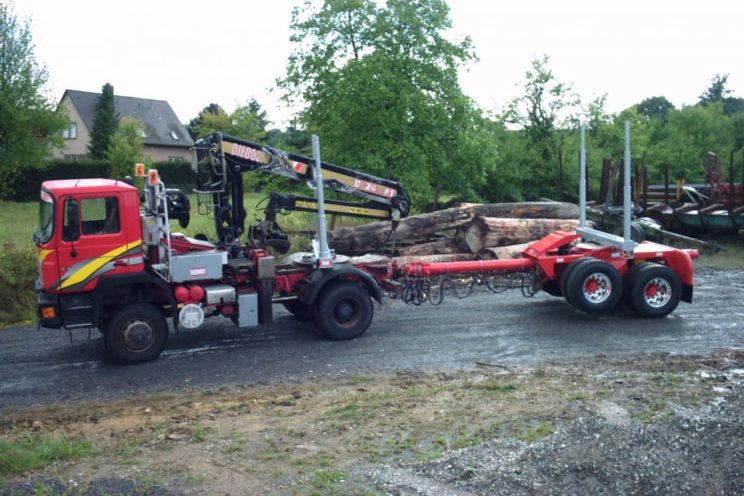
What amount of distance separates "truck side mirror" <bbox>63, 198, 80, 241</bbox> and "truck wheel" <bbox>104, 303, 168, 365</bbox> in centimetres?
120

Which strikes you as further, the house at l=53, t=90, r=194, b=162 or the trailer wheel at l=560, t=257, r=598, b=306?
the house at l=53, t=90, r=194, b=162

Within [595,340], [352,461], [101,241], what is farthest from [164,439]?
[595,340]

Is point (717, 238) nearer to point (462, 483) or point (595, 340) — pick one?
point (595, 340)

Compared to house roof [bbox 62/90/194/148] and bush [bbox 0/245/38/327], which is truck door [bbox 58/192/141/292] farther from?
house roof [bbox 62/90/194/148]

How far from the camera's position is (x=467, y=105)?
19.1 meters

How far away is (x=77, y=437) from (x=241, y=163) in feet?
16.9

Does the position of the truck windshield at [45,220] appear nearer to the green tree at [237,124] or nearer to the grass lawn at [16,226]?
the grass lawn at [16,226]

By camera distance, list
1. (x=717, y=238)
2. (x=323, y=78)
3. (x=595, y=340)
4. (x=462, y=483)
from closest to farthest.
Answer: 1. (x=462, y=483)
2. (x=595, y=340)
3. (x=323, y=78)
4. (x=717, y=238)

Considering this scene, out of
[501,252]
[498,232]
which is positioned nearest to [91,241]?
[501,252]

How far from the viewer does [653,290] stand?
12055mm

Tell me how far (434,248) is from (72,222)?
9.40 m

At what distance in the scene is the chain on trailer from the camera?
1212 cm

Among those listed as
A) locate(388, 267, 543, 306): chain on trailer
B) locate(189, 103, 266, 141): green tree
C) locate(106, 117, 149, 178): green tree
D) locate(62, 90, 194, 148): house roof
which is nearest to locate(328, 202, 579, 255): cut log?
locate(388, 267, 543, 306): chain on trailer

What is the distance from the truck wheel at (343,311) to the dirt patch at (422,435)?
70.7 inches
